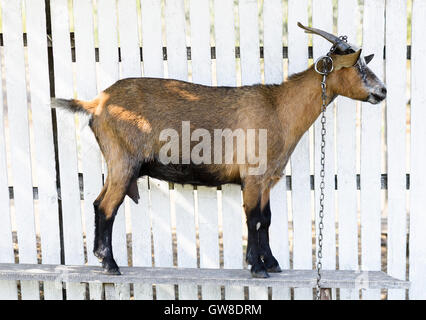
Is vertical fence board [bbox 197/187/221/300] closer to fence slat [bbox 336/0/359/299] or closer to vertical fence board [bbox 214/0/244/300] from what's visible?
vertical fence board [bbox 214/0/244/300]

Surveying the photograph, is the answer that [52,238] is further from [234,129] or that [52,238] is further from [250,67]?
[250,67]

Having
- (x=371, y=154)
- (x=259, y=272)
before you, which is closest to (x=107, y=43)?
(x=259, y=272)

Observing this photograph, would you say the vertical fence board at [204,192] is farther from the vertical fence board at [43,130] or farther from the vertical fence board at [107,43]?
the vertical fence board at [43,130]

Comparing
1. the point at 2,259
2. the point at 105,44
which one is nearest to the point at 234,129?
the point at 105,44

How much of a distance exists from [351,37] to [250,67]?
2.67 ft

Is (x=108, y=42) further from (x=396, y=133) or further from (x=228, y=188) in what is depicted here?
(x=396, y=133)

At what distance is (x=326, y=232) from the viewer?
4352 millimetres

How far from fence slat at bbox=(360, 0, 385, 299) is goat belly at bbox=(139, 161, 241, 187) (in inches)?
42.0

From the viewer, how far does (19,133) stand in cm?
436

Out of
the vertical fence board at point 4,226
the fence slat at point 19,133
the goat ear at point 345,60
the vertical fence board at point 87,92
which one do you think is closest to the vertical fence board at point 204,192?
the vertical fence board at point 87,92

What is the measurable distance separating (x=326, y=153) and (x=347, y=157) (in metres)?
0.17

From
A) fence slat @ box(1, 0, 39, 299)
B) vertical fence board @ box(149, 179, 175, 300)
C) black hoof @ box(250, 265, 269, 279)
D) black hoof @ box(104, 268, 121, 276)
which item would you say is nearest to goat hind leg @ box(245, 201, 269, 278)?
black hoof @ box(250, 265, 269, 279)

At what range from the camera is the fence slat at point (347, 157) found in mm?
4152

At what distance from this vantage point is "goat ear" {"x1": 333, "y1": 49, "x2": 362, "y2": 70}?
3638 millimetres
